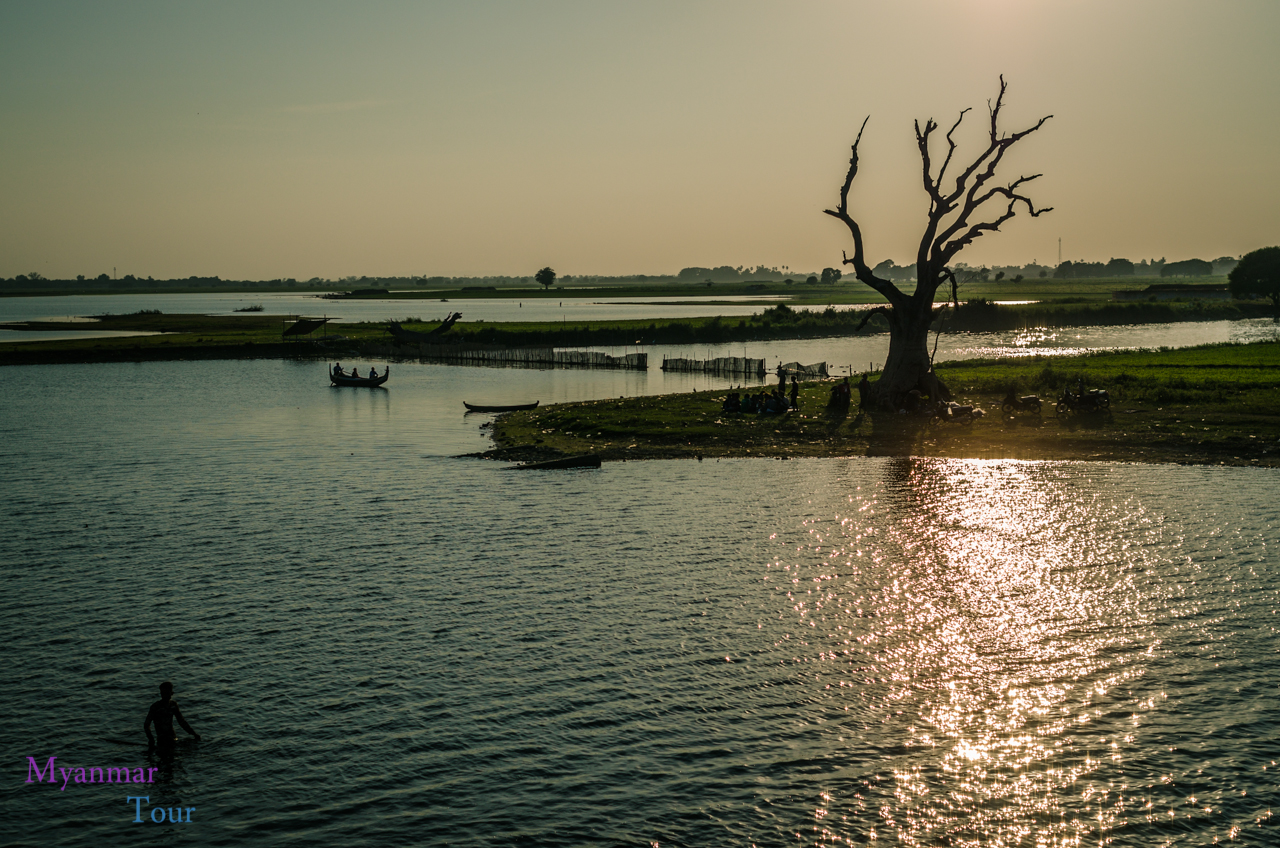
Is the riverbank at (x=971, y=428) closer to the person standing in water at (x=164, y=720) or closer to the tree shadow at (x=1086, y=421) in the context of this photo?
the tree shadow at (x=1086, y=421)

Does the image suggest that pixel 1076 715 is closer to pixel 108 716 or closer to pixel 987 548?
pixel 987 548

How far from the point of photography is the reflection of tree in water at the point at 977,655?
1457 centimetres

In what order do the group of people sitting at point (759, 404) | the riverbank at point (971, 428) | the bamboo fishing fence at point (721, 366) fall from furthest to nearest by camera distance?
the bamboo fishing fence at point (721, 366), the group of people sitting at point (759, 404), the riverbank at point (971, 428)

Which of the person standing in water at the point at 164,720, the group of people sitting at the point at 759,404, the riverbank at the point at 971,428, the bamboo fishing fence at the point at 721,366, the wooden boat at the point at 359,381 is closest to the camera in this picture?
the person standing in water at the point at 164,720

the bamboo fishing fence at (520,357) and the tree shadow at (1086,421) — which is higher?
the bamboo fishing fence at (520,357)

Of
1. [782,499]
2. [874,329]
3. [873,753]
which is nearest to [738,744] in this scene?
[873,753]

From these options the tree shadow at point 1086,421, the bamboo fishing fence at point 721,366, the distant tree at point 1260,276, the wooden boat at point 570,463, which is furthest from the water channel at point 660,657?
the distant tree at point 1260,276

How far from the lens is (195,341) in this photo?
118m

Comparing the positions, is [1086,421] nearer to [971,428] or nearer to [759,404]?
[971,428]

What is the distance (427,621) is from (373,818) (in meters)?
8.24

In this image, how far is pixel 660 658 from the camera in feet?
65.9

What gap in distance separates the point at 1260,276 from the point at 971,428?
15335 centimetres

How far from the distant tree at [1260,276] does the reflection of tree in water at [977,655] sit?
533 feet

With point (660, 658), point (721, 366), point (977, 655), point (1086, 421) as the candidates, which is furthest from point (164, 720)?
point (721, 366)
